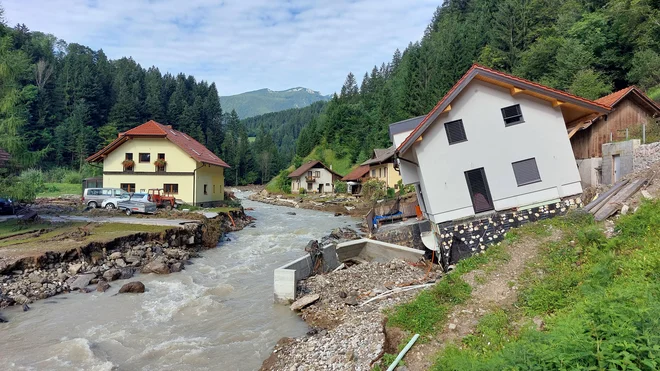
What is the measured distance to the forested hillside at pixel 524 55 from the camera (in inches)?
1207

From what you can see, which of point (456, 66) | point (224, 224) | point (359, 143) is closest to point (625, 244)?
point (224, 224)

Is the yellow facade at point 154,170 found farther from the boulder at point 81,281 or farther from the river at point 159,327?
the boulder at point 81,281

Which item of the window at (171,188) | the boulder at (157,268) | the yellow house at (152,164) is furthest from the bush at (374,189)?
the boulder at (157,268)

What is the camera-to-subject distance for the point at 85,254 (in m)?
16.0

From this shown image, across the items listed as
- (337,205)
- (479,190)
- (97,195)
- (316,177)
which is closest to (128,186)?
(97,195)

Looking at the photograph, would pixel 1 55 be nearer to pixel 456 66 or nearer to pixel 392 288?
pixel 392 288

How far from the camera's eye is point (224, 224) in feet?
92.4

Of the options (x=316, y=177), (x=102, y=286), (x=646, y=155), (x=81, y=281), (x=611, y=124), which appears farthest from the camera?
(x=316, y=177)

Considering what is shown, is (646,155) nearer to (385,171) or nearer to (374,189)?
(385,171)

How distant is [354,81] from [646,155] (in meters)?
114

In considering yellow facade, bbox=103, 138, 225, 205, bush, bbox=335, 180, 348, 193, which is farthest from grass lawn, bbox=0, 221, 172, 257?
bush, bbox=335, 180, 348, 193

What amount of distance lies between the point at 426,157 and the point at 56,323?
13.7 meters

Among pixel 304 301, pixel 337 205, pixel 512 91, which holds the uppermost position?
pixel 512 91

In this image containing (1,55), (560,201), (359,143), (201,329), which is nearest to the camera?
(201,329)
